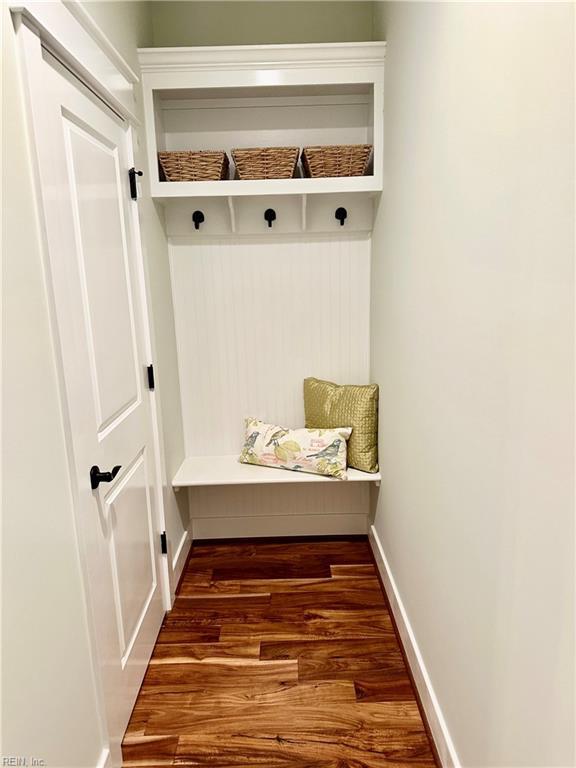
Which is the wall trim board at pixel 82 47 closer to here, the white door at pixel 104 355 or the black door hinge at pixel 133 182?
the white door at pixel 104 355

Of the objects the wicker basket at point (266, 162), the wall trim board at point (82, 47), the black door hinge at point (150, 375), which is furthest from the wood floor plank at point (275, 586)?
the wall trim board at point (82, 47)

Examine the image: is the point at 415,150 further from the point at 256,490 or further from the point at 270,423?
the point at 256,490

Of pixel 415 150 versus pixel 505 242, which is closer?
pixel 505 242

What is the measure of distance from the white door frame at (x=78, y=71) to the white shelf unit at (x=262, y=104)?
0.28 metres

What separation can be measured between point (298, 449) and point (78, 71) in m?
1.78

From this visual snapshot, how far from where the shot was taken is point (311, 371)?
2.72m

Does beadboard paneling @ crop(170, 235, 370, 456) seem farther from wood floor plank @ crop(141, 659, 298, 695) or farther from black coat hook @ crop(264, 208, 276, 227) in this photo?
wood floor plank @ crop(141, 659, 298, 695)

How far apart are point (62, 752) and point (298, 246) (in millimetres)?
2190

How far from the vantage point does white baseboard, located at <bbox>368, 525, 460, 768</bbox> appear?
1.48m

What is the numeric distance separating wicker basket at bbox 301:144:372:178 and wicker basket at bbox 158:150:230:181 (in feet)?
1.34

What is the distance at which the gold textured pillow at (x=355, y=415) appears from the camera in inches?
98.4

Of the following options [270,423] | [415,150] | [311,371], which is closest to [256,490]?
[270,423]

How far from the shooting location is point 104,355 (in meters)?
1.61

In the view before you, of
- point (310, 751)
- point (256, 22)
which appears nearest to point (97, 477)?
point (310, 751)
